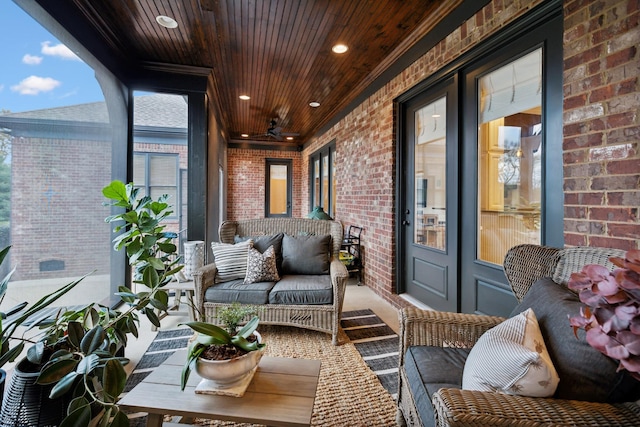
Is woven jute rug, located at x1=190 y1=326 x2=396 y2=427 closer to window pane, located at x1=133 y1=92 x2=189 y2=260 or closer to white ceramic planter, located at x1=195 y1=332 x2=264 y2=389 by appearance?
white ceramic planter, located at x1=195 y1=332 x2=264 y2=389

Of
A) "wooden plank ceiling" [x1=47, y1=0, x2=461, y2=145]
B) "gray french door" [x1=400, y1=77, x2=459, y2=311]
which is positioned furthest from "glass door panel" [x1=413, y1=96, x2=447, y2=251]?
"wooden plank ceiling" [x1=47, y1=0, x2=461, y2=145]

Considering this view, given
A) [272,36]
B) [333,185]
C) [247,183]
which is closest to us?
[272,36]

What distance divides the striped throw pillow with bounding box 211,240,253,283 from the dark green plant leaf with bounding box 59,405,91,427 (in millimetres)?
1739

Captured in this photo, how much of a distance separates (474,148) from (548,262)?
4.33 feet

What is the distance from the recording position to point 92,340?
1160 mm

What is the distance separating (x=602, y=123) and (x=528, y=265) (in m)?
0.76

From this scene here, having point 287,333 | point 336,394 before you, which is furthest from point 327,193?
point 336,394

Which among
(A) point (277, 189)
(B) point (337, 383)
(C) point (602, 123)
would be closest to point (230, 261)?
(B) point (337, 383)

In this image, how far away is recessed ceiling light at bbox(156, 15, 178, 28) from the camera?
2771mm

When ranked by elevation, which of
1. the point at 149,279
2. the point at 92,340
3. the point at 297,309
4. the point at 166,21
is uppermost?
the point at 166,21

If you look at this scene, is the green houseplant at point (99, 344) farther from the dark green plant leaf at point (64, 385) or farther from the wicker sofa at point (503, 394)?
the wicker sofa at point (503, 394)

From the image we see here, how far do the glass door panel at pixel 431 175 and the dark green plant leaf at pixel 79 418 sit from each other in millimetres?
2694

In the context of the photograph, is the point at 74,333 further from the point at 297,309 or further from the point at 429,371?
the point at 297,309

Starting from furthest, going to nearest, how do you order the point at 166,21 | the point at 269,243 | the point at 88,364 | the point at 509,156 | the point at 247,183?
the point at 247,183, the point at 269,243, the point at 166,21, the point at 509,156, the point at 88,364
